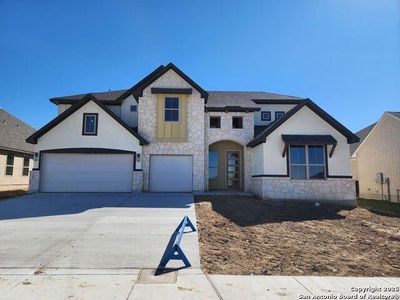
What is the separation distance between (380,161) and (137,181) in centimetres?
1765

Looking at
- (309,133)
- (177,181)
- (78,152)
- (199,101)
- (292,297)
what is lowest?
(292,297)

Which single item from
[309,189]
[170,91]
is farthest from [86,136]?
[309,189]

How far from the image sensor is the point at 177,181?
58.2 feet

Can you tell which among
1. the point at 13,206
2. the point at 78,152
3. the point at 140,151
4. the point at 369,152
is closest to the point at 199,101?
the point at 140,151

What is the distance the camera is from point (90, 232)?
8328 millimetres

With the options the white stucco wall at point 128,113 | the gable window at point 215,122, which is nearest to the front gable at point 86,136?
the white stucco wall at point 128,113

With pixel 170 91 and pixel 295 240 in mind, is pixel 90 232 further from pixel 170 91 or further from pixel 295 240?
pixel 170 91

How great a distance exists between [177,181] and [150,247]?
1060 cm

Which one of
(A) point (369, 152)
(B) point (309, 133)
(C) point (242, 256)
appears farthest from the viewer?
(A) point (369, 152)

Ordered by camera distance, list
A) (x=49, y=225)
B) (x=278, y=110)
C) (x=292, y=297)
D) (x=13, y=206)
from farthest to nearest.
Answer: (x=278, y=110)
(x=13, y=206)
(x=49, y=225)
(x=292, y=297)

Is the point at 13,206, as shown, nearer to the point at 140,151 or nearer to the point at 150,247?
the point at 140,151

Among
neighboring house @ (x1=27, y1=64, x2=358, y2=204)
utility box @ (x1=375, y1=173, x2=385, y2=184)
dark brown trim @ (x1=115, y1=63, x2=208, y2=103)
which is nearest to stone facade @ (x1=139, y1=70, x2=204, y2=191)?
neighboring house @ (x1=27, y1=64, x2=358, y2=204)

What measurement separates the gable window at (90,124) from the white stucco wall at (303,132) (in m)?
9.78

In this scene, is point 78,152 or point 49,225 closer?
point 49,225
